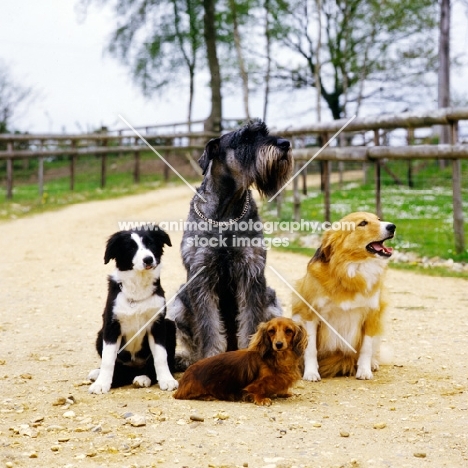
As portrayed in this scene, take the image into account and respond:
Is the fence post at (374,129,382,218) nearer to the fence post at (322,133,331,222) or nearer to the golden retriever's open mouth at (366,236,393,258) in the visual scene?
the fence post at (322,133,331,222)

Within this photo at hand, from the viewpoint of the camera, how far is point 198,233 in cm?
593

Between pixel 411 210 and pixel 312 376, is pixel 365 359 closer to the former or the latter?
pixel 312 376

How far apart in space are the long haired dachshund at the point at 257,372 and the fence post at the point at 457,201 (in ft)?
20.5

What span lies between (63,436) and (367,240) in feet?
8.81

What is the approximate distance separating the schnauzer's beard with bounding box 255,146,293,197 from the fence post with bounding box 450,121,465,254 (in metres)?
5.21

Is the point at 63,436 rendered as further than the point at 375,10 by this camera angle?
No

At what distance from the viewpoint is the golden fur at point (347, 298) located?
5715 millimetres

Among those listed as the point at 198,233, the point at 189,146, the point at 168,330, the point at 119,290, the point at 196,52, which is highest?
the point at 196,52

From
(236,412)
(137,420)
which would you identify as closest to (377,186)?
(236,412)

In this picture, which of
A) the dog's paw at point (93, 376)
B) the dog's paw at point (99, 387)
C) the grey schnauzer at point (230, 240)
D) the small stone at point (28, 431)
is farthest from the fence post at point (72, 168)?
the small stone at point (28, 431)

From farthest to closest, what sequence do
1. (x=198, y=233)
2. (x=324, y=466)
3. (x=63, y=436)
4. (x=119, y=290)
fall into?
1. (x=198, y=233)
2. (x=119, y=290)
3. (x=63, y=436)
4. (x=324, y=466)

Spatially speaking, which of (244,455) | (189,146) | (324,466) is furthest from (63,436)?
(189,146)

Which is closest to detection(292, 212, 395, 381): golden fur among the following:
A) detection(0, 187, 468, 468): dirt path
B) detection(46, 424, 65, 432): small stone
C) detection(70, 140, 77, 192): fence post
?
detection(0, 187, 468, 468): dirt path

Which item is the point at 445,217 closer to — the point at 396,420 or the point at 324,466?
the point at 396,420
